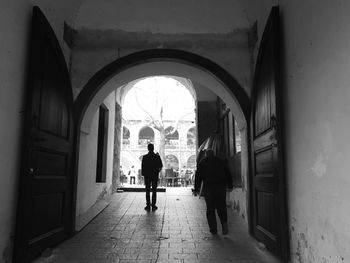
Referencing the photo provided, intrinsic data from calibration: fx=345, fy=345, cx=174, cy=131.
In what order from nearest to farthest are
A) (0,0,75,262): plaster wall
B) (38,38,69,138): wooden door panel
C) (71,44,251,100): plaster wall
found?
(0,0,75,262): plaster wall, (38,38,69,138): wooden door panel, (71,44,251,100): plaster wall

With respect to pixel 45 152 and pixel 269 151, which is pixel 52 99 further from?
pixel 269 151

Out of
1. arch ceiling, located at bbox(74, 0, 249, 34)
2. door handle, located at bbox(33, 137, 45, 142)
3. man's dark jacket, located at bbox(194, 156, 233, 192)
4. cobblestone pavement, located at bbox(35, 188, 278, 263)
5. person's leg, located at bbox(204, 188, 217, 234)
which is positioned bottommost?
cobblestone pavement, located at bbox(35, 188, 278, 263)

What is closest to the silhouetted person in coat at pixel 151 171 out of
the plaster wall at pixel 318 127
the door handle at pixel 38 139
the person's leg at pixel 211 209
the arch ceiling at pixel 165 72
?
the arch ceiling at pixel 165 72

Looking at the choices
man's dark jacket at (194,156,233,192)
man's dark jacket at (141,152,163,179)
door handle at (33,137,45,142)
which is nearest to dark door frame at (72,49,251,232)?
man's dark jacket at (194,156,233,192)

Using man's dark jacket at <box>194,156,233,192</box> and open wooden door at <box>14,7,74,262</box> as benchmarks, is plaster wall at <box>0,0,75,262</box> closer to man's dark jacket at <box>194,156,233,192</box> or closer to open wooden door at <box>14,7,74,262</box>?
open wooden door at <box>14,7,74,262</box>

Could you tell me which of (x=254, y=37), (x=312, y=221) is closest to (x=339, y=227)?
(x=312, y=221)

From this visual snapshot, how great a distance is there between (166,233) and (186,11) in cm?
344

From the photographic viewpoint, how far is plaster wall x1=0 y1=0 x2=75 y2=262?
10.7 ft

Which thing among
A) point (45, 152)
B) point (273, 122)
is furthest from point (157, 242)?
point (273, 122)

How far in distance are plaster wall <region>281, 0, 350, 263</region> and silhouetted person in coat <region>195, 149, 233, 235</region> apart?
1.66 meters

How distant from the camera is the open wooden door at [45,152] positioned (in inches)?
139

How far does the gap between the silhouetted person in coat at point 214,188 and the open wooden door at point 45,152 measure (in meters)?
2.02

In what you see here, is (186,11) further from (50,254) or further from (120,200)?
(120,200)

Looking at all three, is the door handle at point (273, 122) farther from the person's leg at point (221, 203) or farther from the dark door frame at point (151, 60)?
the person's leg at point (221, 203)
